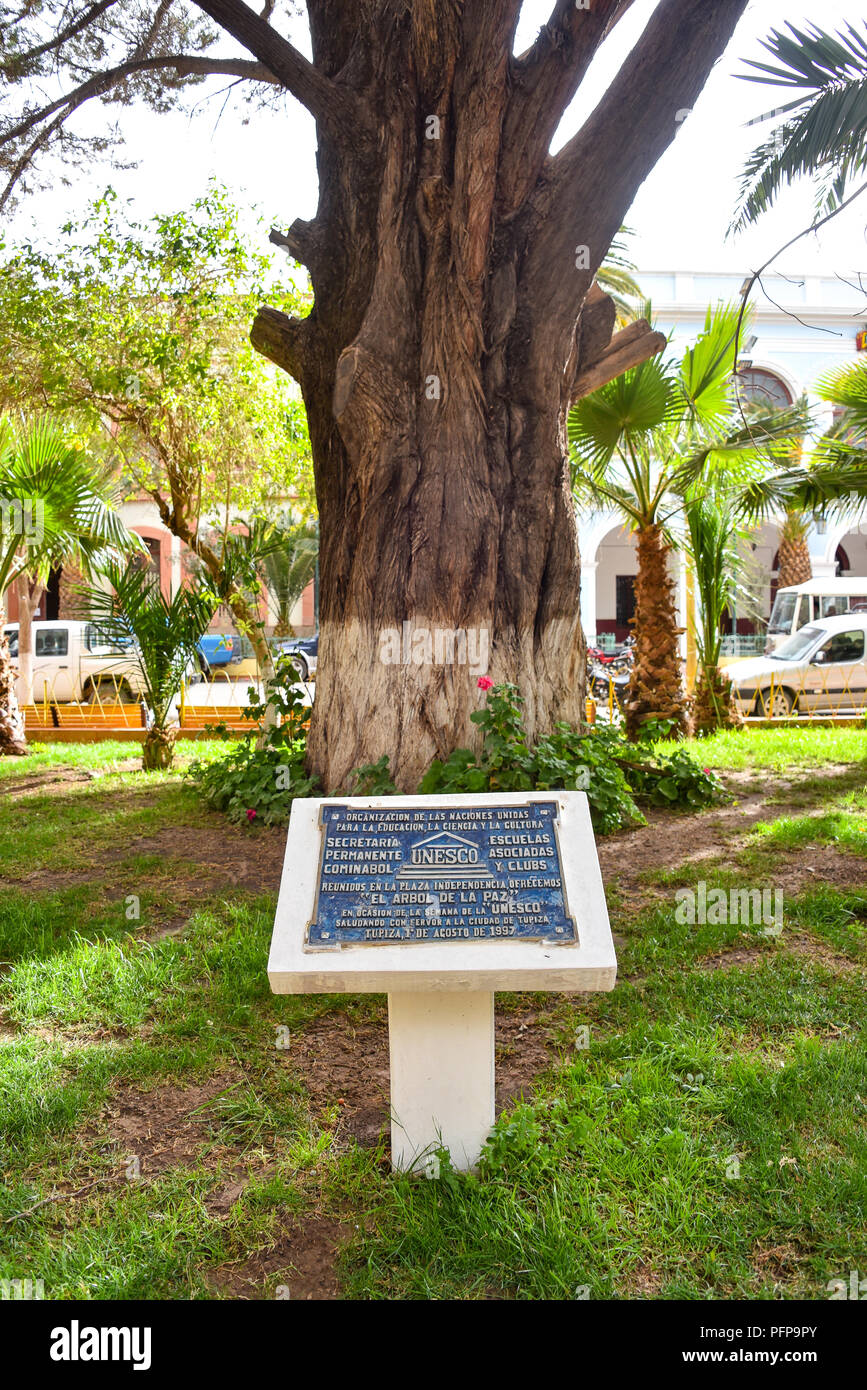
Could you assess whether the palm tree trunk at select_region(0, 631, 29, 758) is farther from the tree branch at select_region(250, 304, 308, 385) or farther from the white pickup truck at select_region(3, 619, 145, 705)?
the white pickup truck at select_region(3, 619, 145, 705)

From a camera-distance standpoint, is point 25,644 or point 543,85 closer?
point 543,85

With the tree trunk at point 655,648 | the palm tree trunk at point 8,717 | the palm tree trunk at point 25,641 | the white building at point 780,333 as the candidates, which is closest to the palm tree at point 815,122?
the tree trunk at point 655,648

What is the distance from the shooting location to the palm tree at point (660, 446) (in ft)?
30.7

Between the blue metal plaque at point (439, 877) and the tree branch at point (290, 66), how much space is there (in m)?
4.82

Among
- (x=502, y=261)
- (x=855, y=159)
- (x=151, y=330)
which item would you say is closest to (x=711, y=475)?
(x=855, y=159)

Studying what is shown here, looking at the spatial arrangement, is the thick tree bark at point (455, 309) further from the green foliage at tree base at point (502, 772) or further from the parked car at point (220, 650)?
the parked car at point (220, 650)

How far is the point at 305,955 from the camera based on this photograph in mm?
2625

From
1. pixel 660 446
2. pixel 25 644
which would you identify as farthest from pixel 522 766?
pixel 25 644

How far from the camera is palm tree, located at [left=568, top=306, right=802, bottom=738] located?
30.7 feet

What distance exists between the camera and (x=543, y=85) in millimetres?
5723

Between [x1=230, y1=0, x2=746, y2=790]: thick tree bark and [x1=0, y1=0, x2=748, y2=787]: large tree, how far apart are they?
0.01m

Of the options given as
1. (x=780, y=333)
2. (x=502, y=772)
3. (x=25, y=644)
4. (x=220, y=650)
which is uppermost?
(x=780, y=333)

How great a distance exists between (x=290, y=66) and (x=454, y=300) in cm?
168

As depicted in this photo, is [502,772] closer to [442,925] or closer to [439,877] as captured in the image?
[439,877]
